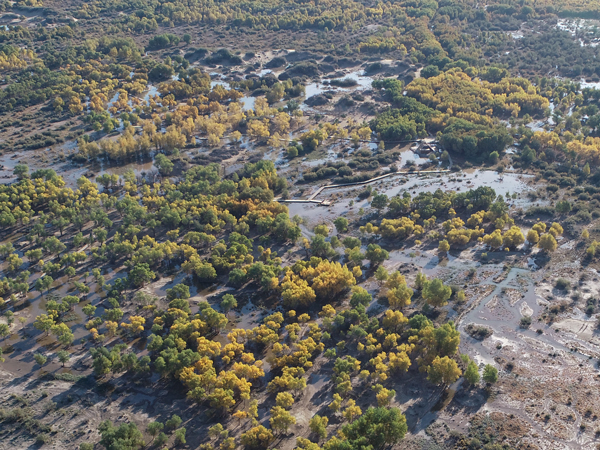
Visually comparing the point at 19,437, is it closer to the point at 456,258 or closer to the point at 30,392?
the point at 30,392

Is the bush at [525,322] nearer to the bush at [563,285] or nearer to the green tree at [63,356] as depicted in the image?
the bush at [563,285]

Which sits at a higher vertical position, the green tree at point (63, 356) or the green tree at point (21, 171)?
the green tree at point (21, 171)

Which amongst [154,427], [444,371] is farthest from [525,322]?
[154,427]

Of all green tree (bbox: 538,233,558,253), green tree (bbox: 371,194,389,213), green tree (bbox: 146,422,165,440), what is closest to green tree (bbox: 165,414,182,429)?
green tree (bbox: 146,422,165,440)

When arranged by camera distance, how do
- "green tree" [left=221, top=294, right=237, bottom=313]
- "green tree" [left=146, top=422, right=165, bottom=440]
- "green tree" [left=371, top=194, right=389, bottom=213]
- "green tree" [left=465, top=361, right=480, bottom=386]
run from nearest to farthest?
Answer: "green tree" [left=146, top=422, right=165, bottom=440] → "green tree" [left=465, top=361, right=480, bottom=386] → "green tree" [left=221, top=294, right=237, bottom=313] → "green tree" [left=371, top=194, right=389, bottom=213]

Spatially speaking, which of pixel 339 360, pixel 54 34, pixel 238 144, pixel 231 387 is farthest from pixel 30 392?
pixel 54 34

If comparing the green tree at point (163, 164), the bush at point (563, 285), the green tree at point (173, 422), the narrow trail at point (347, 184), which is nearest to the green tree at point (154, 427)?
the green tree at point (173, 422)

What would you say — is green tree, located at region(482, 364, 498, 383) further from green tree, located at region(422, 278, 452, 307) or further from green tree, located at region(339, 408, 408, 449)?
green tree, located at region(339, 408, 408, 449)

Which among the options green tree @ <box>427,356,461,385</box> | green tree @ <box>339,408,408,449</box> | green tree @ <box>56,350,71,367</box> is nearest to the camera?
green tree @ <box>339,408,408,449</box>

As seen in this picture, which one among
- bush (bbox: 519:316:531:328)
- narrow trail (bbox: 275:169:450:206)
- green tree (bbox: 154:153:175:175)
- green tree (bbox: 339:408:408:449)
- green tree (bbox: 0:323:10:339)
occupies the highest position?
green tree (bbox: 154:153:175:175)

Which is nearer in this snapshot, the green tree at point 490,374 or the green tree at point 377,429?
the green tree at point 377,429

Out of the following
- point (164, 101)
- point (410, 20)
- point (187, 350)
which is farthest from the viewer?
point (410, 20)
